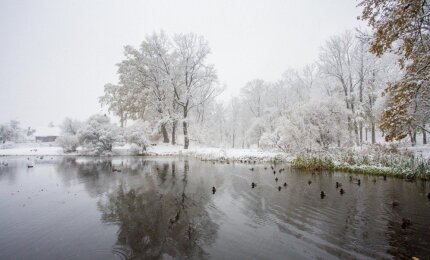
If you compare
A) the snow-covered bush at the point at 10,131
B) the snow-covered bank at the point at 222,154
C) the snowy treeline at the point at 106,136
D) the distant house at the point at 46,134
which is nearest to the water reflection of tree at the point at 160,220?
the snow-covered bank at the point at 222,154

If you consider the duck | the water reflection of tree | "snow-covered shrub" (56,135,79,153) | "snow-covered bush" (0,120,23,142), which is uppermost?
"snow-covered bush" (0,120,23,142)

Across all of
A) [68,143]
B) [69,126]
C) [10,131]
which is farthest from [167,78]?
[10,131]

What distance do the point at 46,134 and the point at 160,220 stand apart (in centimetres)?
9648

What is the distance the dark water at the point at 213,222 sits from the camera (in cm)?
634

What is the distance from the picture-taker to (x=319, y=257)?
5.97 metres

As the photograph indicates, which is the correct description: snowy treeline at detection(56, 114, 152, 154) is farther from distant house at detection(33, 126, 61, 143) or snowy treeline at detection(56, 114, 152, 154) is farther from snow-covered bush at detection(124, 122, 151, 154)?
distant house at detection(33, 126, 61, 143)

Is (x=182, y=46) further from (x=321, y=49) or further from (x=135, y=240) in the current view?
(x=135, y=240)

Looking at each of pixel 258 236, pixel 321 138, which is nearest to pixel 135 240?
pixel 258 236

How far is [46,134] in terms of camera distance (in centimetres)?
8812

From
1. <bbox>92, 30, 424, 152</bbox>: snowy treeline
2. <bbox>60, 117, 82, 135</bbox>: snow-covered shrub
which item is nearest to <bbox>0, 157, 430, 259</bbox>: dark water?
<bbox>92, 30, 424, 152</bbox>: snowy treeline

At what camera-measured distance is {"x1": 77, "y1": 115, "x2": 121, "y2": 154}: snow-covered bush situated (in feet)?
123

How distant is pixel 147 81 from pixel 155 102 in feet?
12.6

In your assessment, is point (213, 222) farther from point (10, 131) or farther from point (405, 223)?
point (10, 131)

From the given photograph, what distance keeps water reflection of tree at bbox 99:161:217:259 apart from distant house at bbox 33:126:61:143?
87.3 metres
